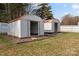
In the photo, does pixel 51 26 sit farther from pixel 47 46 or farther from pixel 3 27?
pixel 3 27

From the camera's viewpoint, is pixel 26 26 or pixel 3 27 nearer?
pixel 3 27

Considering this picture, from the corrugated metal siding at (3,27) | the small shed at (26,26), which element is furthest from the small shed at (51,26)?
the corrugated metal siding at (3,27)

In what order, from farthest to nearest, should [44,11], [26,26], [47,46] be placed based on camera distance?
[26,26]
[44,11]
[47,46]

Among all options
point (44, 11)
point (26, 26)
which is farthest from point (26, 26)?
point (44, 11)

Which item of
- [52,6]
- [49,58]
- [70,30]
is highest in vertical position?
[52,6]

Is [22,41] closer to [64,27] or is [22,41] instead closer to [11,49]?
[11,49]

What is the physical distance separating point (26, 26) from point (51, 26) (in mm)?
732

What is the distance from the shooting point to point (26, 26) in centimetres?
826

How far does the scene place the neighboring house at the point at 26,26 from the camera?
7.79 meters

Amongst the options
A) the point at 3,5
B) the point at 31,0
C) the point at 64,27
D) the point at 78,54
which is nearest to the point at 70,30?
the point at 64,27

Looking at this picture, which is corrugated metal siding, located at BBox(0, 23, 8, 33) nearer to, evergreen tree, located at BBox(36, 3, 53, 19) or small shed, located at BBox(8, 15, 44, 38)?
small shed, located at BBox(8, 15, 44, 38)

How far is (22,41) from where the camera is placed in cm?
775

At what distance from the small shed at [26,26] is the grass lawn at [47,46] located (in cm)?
27

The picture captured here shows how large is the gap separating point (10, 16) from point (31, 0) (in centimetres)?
65
